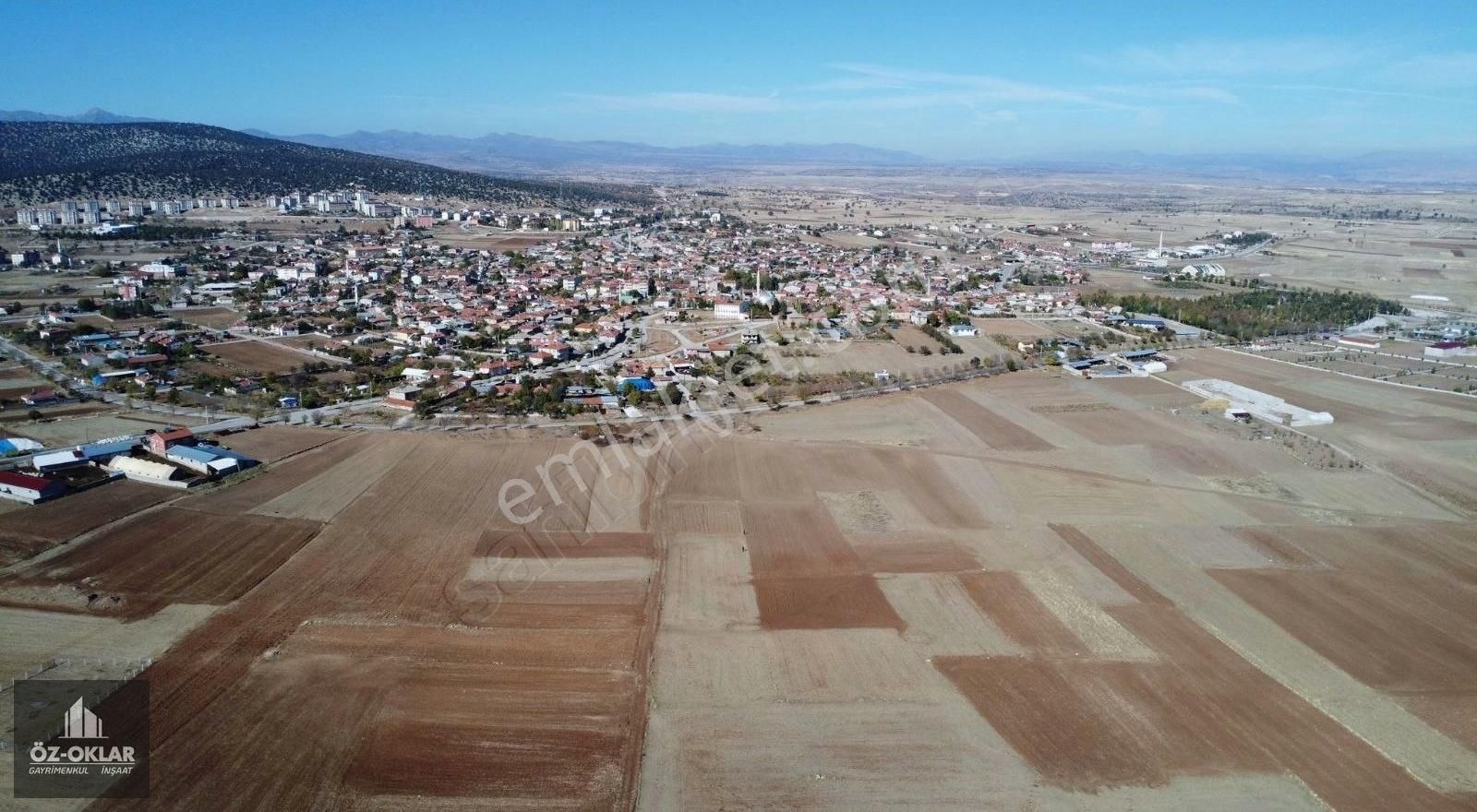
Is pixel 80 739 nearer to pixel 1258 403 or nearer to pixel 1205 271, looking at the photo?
pixel 1258 403

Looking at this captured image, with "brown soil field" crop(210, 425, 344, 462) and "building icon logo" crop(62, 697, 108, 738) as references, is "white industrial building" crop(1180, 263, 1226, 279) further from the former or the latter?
"building icon logo" crop(62, 697, 108, 738)

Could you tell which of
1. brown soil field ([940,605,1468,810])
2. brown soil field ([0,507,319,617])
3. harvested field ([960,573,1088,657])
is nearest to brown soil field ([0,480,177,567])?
brown soil field ([0,507,319,617])

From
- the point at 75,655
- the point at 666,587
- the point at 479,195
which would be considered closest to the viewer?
the point at 75,655

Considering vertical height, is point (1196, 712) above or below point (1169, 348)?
below

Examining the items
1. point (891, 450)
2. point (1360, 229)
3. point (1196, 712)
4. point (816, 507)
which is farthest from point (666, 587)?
point (1360, 229)

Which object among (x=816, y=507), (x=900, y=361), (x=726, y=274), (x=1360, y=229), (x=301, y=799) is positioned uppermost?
(x=1360, y=229)

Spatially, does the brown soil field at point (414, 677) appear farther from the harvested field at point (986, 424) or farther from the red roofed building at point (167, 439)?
the harvested field at point (986, 424)

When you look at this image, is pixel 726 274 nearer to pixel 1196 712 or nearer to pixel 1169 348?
pixel 1169 348
